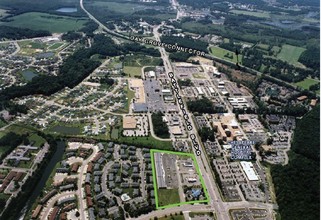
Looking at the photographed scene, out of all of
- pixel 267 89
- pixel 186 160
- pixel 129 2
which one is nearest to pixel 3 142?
pixel 186 160

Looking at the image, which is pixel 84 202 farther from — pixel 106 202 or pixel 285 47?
pixel 285 47

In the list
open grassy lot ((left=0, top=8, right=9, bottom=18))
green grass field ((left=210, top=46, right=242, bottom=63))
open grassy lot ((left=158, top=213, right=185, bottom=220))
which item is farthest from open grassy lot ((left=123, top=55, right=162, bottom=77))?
open grassy lot ((left=0, top=8, right=9, bottom=18))

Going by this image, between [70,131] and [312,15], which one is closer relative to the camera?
[70,131]

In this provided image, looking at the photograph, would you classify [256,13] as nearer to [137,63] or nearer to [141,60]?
[141,60]

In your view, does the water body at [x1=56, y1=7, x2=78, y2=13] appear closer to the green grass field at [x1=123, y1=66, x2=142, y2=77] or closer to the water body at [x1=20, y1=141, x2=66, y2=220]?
the green grass field at [x1=123, y1=66, x2=142, y2=77]

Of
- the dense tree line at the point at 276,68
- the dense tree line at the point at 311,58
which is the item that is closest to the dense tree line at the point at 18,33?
the dense tree line at the point at 276,68

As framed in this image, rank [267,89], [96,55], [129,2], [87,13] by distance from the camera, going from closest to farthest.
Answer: [267,89]
[96,55]
[87,13]
[129,2]
